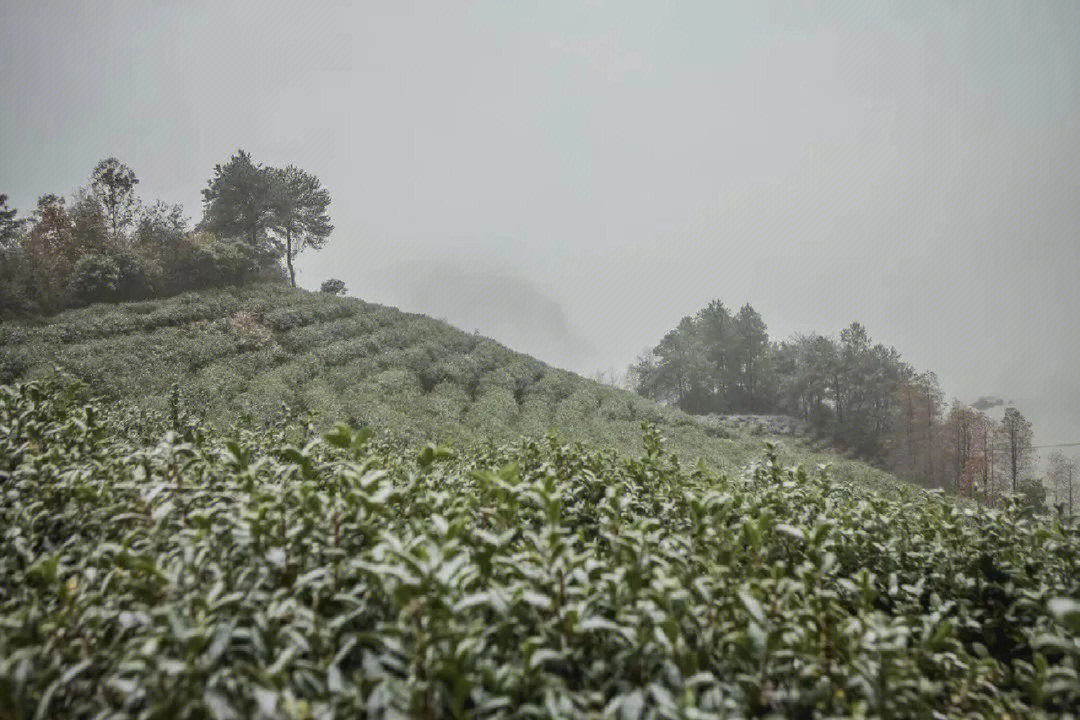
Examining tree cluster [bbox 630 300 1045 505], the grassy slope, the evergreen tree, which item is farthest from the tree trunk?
tree cluster [bbox 630 300 1045 505]

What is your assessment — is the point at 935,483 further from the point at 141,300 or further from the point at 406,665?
the point at 141,300

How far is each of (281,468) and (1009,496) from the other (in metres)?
4.80

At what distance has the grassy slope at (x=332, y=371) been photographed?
14.3 m

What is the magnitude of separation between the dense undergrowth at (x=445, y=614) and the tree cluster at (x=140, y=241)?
26.2 m

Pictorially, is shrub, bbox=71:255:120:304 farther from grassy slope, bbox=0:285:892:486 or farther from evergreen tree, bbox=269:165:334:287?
evergreen tree, bbox=269:165:334:287

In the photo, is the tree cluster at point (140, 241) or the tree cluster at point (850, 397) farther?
the tree cluster at point (850, 397)

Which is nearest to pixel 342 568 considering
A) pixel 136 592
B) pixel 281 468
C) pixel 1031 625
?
pixel 136 592

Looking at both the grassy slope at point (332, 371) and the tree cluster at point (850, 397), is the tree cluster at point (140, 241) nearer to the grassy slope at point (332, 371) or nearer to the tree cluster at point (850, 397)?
the grassy slope at point (332, 371)

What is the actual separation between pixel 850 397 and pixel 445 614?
54321 mm

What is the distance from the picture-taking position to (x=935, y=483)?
33.8 metres

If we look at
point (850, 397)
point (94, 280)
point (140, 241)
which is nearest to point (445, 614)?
point (94, 280)

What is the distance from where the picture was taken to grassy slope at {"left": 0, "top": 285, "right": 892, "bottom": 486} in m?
14.3

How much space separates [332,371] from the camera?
1888 centimetres

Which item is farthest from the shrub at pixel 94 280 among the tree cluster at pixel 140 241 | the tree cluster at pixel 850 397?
the tree cluster at pixel 850 397
